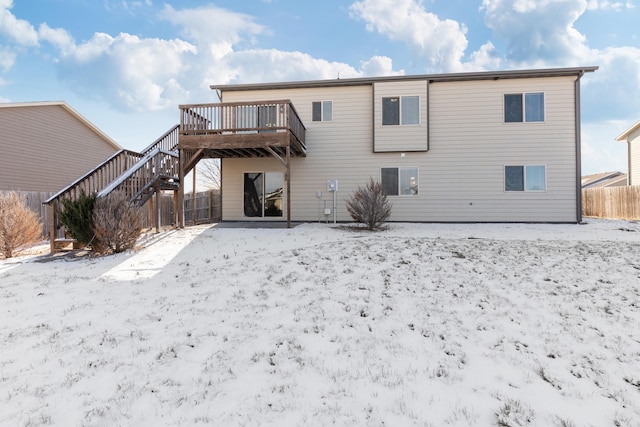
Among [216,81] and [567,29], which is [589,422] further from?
[567,29]

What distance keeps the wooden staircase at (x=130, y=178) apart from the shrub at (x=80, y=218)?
313 mm

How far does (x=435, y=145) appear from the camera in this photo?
11695mm

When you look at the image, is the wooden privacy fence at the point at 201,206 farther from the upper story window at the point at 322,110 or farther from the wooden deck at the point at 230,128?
the upper story window at the point at 322,110

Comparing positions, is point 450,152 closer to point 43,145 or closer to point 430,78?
point 430,78

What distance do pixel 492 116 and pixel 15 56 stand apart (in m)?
19.4

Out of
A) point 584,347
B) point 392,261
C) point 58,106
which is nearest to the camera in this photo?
point 584,347

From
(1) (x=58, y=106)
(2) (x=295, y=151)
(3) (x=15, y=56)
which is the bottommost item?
(2) (x=295, y=151)

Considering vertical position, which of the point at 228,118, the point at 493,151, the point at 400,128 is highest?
the point at 400,128

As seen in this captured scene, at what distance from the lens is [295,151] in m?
11.3

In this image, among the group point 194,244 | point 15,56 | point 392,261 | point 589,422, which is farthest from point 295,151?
point 15,56

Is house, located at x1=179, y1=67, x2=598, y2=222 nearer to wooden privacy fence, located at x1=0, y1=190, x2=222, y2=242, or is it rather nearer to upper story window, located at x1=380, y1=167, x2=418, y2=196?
upper story window, located at x1=380, y1=167, x2=418, y2=196

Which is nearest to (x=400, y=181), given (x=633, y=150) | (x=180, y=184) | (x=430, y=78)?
(x=430, y=78)

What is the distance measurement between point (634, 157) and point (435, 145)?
17058mm

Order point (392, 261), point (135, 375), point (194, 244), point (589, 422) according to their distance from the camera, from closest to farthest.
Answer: point (589, 422), point (135, 375), point (392, 261), point (194, 244)
